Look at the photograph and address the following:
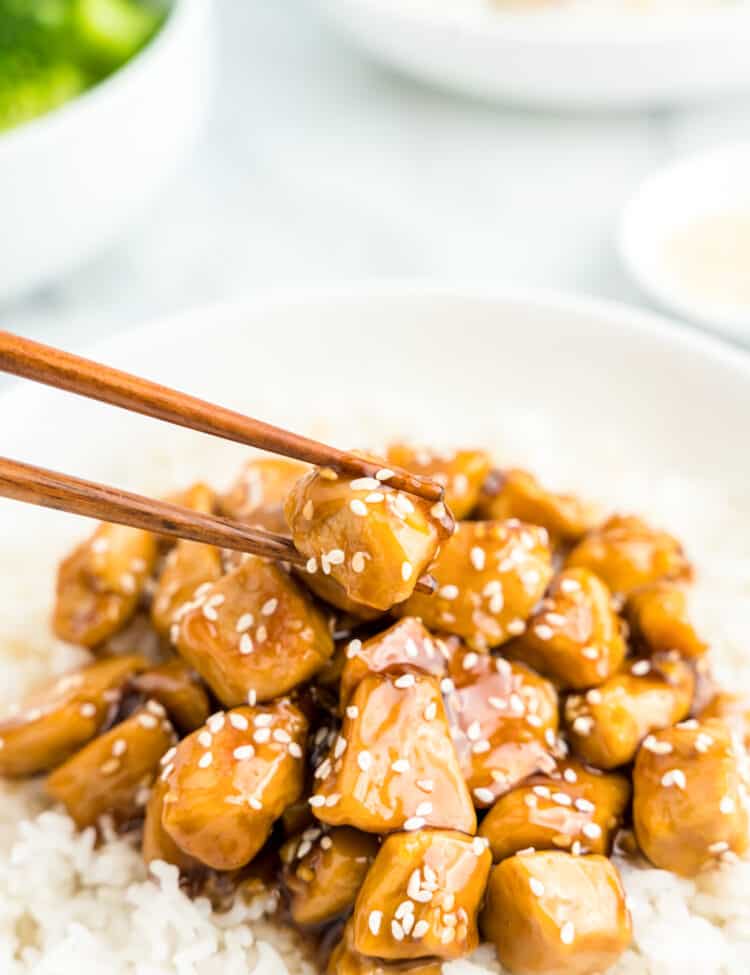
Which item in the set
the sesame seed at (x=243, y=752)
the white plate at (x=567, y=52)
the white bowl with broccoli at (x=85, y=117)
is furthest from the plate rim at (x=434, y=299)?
the sesame seed at (x=243, y=752)

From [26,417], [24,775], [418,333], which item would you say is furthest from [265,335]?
[24,775]

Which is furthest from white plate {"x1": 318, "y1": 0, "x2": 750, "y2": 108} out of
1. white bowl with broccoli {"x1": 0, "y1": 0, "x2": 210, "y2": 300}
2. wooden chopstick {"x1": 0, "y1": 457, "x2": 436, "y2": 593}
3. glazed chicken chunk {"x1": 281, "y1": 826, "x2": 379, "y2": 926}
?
glazed chicken chunk {"x1": 281, "y1": 826, "x2": 379, "y2": 926}

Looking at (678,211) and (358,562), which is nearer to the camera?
(358,562)

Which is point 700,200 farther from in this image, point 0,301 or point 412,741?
point 412,741

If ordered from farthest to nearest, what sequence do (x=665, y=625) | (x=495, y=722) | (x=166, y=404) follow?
(x=665, y=625) → (x=495, y=722) → (x=166, y=404)

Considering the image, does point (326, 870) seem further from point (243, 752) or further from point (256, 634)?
point (256, 634)

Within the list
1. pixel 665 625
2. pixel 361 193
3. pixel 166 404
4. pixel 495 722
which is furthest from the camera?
pixel 361 193

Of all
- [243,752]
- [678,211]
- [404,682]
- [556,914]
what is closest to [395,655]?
[404,682]
